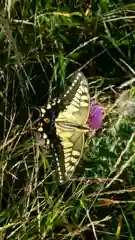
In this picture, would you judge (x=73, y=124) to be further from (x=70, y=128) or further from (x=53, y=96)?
(x=53, y=96)

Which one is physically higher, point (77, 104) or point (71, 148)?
point (77, 104)

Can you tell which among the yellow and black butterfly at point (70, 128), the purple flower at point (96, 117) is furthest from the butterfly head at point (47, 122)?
the purple flower at point (96, 117)

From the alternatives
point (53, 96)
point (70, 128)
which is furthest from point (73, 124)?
point (53, 96)

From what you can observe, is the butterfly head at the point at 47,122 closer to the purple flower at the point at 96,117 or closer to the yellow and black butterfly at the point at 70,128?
the yellow and black butterfly at the point at 70,128

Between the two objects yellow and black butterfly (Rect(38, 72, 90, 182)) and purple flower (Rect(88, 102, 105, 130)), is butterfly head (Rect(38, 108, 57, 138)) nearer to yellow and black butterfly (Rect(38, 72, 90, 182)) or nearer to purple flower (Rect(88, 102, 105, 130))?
yellow and black butterfly (Rect(38, 72, 90, 182))

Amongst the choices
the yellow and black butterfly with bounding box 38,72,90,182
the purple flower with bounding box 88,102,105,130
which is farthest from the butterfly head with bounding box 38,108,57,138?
the purple flower with bounding box 88,102,105,130

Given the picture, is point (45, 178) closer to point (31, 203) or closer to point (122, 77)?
point (31, 203)

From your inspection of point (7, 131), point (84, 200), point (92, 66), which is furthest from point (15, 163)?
point (92, 66)
